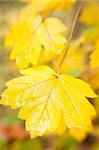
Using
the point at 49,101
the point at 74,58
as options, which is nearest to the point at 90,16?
the point at 74,58

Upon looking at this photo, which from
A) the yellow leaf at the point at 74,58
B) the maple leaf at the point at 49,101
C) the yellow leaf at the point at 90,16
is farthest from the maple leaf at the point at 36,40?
the yellow leaf at the point at 90,16

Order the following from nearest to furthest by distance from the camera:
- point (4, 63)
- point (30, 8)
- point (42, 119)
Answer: point (42, 119)
point (30, 8)
point (4, 63)

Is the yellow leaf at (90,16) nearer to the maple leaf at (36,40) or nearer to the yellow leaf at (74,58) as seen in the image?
the yellow leaf at (74,58)

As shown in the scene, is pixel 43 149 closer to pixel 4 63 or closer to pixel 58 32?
pixel 4 63

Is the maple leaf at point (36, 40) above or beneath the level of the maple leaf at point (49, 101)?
above

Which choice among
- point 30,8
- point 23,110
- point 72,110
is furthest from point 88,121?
point 30,8
